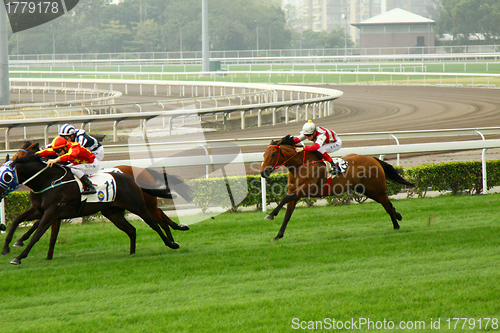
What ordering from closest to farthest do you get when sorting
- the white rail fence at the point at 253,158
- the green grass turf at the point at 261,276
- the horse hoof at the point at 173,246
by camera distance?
the green grass turf at the point at 261,276
the horse hoof at the point at 173,246
the white rail fence at the point at 253,158

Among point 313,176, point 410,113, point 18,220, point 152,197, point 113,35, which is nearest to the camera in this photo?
point 18,220

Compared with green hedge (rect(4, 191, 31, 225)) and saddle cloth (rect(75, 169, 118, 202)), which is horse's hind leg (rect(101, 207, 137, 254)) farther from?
green hedge (rect(4, 191, 31, 225))

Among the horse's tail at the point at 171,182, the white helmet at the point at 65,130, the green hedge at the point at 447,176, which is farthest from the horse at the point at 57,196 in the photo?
the green hedge at the point at 447,176

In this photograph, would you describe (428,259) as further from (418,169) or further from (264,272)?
(418,169)

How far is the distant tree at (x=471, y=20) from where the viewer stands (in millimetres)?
52656

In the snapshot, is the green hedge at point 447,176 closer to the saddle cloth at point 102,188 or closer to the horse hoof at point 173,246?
the horse hoof at point 173,246

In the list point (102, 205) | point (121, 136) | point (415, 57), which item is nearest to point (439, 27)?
point (415, 57)

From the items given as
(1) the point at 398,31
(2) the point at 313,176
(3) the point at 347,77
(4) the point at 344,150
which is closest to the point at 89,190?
(2) the point at 313,176

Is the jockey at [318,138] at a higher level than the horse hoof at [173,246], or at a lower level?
higher

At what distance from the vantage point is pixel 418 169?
8039 mm

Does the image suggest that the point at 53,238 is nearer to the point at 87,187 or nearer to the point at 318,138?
the point at 87,187

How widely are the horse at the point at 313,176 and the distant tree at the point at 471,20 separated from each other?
52040 millimetres

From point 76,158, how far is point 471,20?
5581cm

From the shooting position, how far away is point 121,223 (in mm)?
5488
